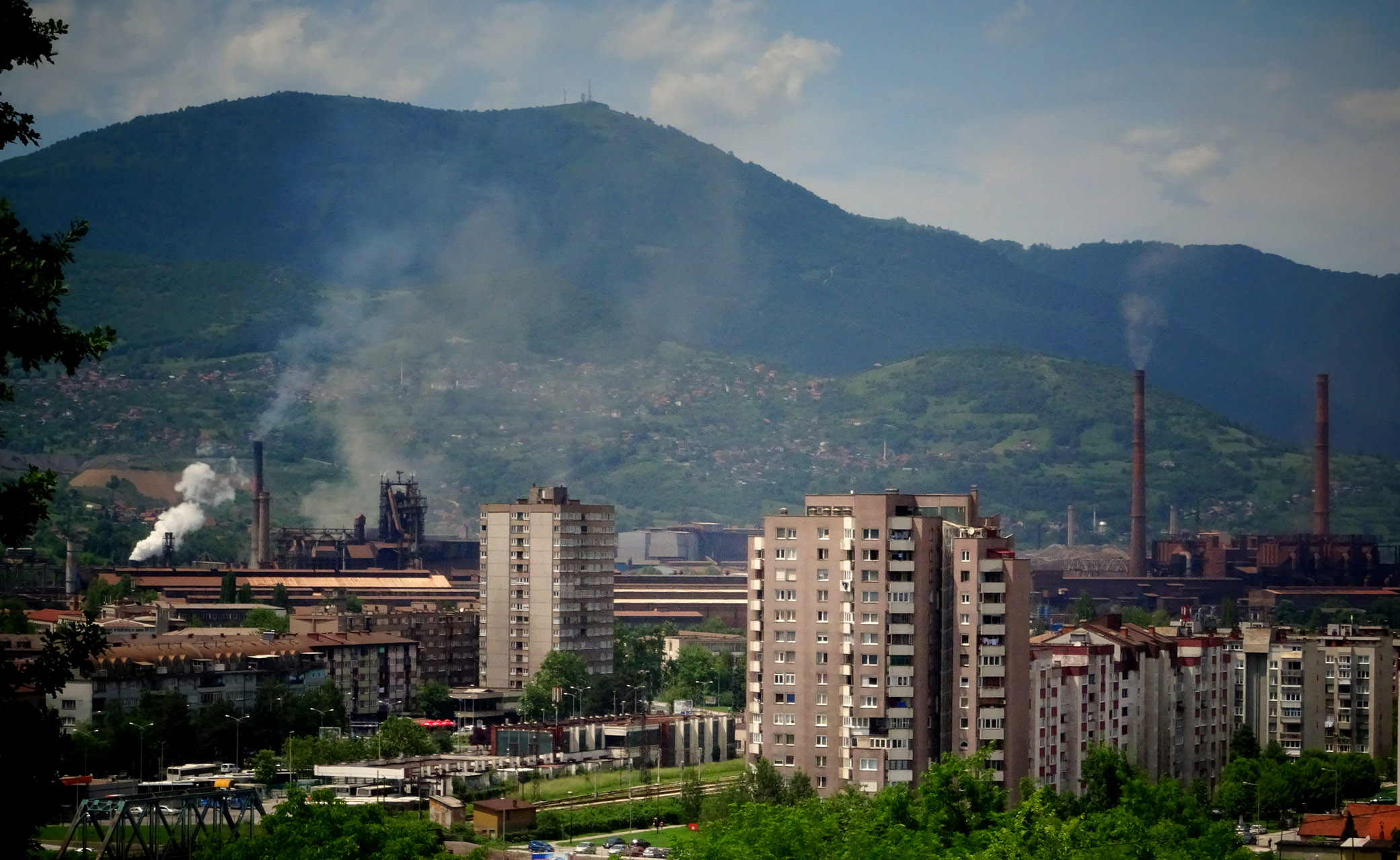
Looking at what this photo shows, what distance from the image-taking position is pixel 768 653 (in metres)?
65.8

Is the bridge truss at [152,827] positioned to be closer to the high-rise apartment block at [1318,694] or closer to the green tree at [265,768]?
the green tree at [265,768]

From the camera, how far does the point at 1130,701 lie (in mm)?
73750

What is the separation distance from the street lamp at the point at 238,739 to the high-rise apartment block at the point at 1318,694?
40.3 metres

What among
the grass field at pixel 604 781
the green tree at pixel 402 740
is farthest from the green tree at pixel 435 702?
the grass field at pixel 604 781

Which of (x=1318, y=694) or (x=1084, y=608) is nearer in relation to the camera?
(x=1318, y=694)

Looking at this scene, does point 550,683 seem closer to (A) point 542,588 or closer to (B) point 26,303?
(A) point 542,588

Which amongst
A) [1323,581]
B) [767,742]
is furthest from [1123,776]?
[1323,581]

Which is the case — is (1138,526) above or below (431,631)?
above

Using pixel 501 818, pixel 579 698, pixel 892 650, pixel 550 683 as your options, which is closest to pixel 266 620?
pixel 579 698

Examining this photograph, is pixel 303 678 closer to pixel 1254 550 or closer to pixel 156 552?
pixel 156 552

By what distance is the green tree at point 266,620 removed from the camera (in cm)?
11782

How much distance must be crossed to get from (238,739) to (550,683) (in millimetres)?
21279

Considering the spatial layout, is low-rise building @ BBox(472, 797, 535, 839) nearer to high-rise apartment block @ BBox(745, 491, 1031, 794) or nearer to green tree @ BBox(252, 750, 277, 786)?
high-rise apartment block @ BBox(745, 491, 1031, 794)

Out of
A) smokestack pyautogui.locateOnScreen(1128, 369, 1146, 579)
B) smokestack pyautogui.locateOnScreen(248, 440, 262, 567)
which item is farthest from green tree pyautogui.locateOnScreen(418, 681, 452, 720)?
smokestack pyautogui.locateOnScreen(1128, 369, 1146, 579)
